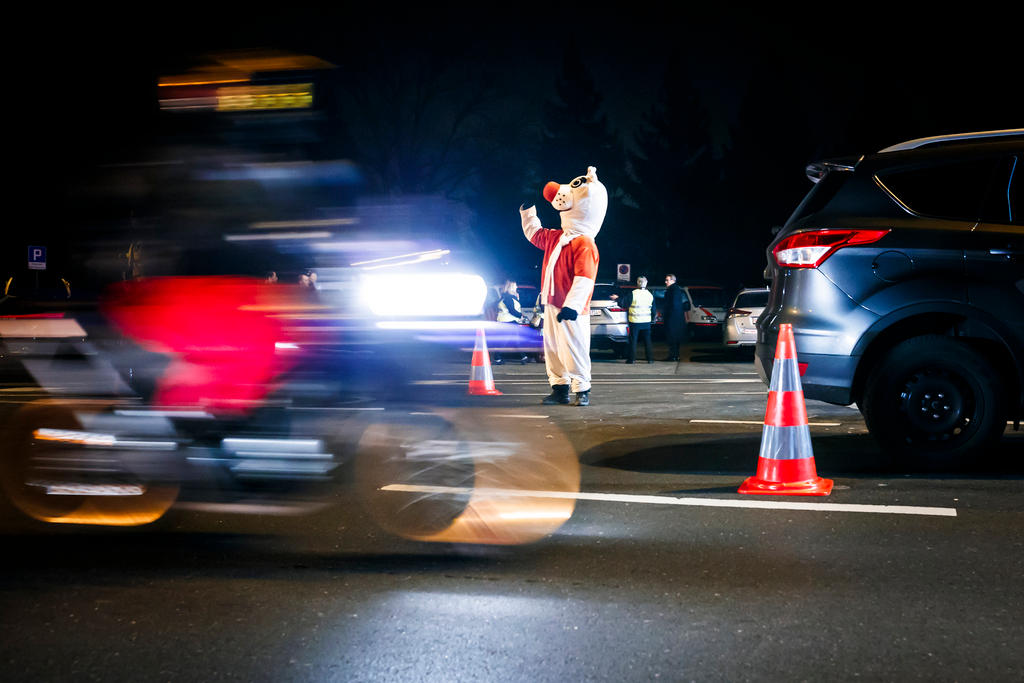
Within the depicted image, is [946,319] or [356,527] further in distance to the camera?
[946,319]

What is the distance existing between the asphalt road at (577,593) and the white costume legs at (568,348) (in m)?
4.49

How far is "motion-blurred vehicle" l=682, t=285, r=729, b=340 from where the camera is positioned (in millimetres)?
29906

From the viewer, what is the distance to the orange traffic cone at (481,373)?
12820 mm

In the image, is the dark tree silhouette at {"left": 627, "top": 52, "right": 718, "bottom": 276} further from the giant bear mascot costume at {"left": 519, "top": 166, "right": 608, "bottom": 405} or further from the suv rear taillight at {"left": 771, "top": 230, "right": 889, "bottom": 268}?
the suv rear taillight at {"left": 771, "top": 230, "right": 889, "bottom": 268}

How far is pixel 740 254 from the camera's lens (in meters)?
62.1

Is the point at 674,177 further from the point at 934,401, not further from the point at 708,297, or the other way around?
the point at 934,401

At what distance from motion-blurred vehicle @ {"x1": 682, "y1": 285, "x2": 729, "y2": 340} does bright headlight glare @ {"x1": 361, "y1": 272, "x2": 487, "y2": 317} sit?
43.4ft

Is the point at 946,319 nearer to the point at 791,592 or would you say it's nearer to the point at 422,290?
the point at 791,592

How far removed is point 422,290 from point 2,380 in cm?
791

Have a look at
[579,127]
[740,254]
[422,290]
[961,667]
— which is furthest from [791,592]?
[579,127]

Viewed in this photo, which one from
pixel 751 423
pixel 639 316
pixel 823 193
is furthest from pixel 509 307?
pixel 823 193

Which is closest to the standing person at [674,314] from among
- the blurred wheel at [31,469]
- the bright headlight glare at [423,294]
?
the bright headlight glare at [423,294]

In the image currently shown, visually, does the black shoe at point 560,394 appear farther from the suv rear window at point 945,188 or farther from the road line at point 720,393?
the suv rear window at point 945,188

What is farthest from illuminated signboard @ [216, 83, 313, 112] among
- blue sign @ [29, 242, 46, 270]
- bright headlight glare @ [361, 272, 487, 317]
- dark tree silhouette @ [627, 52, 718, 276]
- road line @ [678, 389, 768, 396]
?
dark tree silhouette @ [627, 52, 718, 276]
